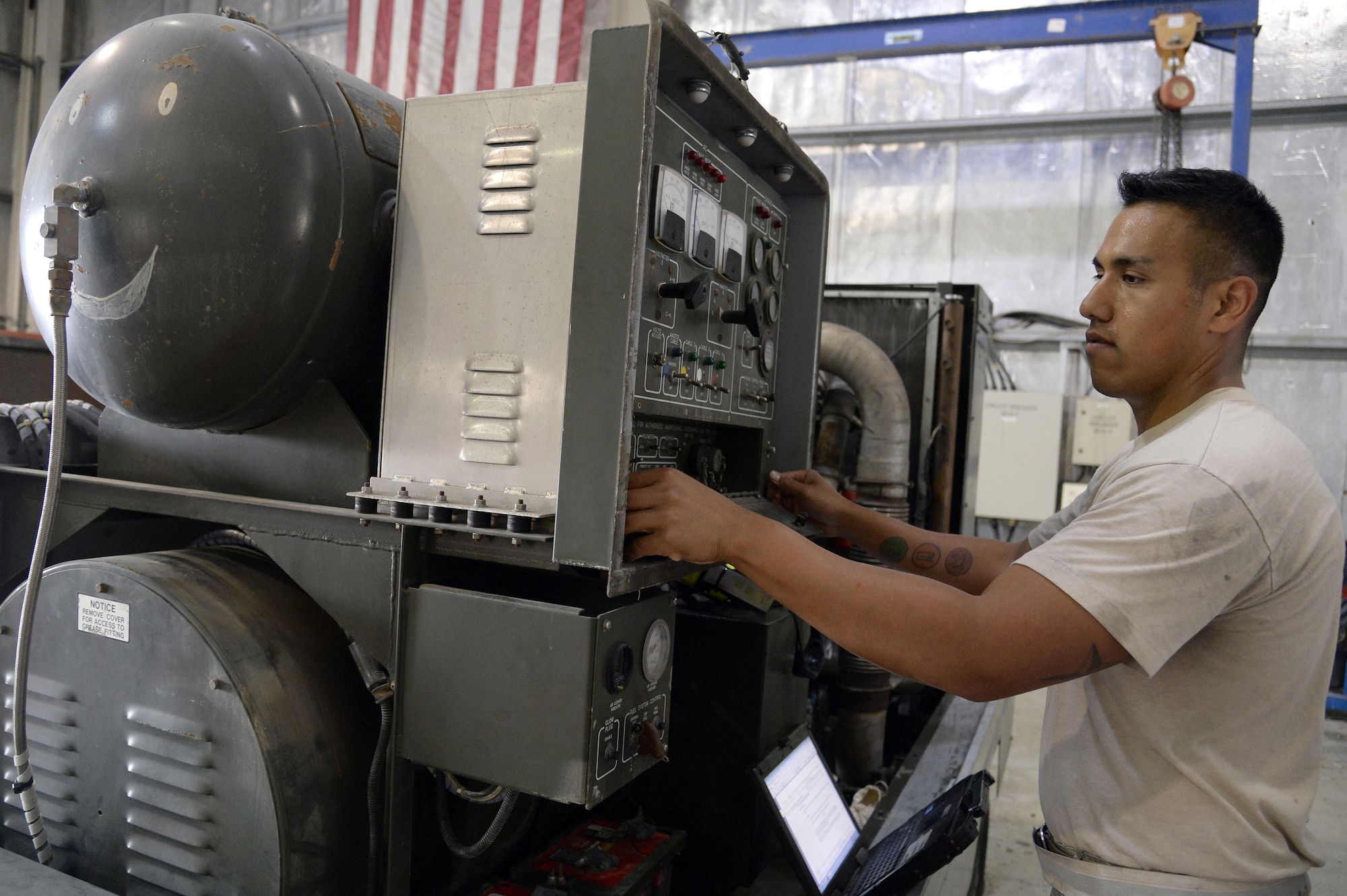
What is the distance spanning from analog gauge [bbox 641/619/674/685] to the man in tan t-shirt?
21cm

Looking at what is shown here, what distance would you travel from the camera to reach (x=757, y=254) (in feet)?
5.79

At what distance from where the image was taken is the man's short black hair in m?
1.33

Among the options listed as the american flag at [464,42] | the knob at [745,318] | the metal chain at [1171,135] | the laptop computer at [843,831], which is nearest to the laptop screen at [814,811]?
the laptop computer at [843,831]

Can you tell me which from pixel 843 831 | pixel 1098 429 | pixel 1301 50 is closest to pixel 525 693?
pixel 843 831

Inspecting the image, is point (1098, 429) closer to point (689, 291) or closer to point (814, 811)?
point (814, 811)

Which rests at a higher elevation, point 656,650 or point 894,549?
point 894,549

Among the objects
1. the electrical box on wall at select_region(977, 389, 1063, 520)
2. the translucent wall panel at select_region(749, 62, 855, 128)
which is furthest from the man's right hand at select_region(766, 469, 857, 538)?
the translucent wall panel at select_region(749, 62, 855, 128)

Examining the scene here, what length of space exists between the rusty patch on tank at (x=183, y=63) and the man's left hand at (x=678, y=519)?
96cm

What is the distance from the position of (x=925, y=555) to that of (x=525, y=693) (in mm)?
990

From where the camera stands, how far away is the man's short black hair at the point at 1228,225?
52.6 inches

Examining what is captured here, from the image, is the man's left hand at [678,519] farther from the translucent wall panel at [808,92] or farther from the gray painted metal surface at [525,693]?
the translucent wall panel at [808,92]

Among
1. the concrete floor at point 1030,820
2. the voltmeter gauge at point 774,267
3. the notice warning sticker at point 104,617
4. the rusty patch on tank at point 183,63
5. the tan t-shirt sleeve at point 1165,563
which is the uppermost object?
the rusty patch on tank at point 183,63

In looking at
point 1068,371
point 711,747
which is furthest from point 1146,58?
point 711,747

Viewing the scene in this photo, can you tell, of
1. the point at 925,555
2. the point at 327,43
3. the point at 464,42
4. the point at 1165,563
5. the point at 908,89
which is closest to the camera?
the point at 1165,563
